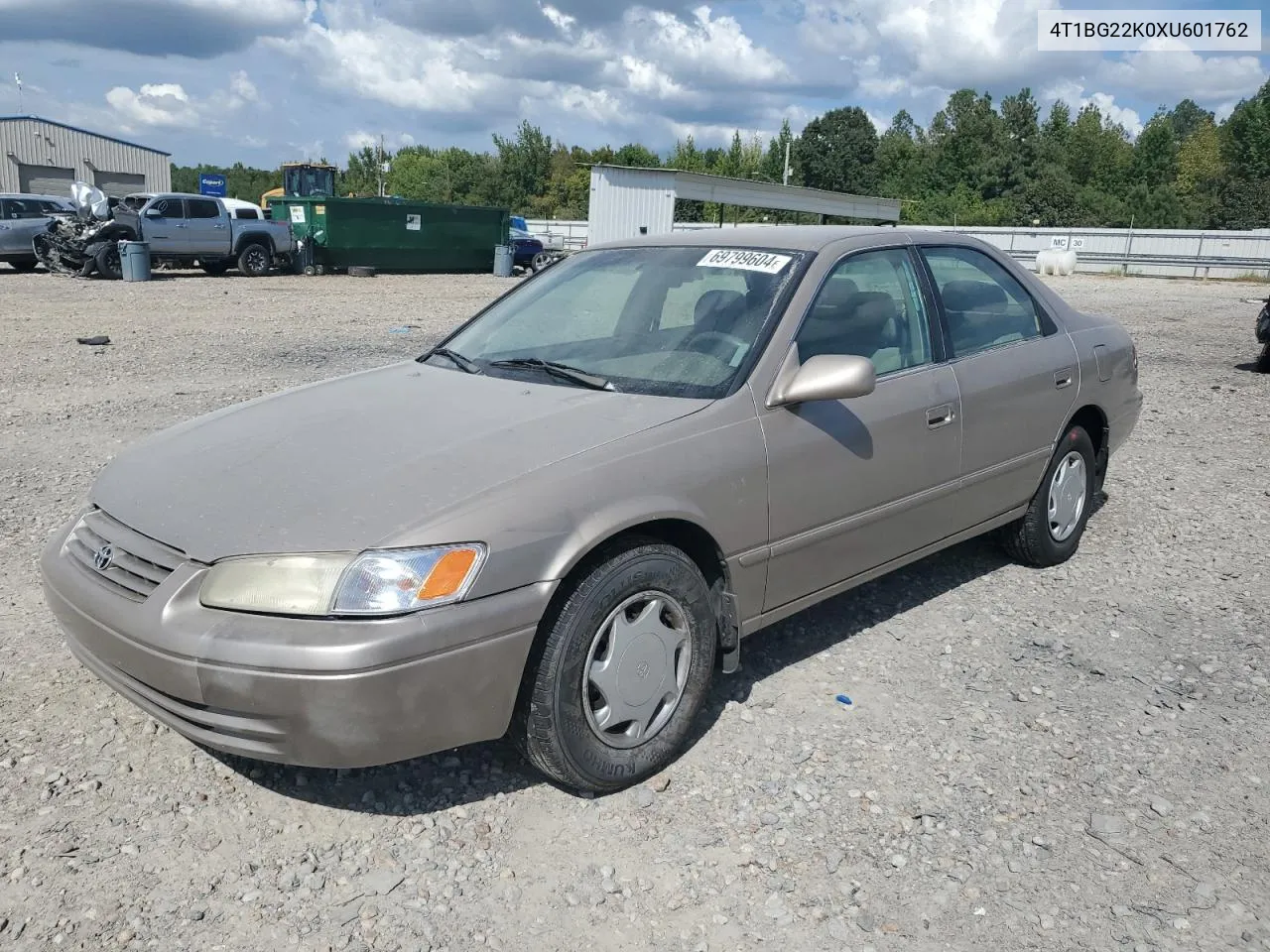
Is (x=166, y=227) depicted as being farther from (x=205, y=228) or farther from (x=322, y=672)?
(x=322, y=672)

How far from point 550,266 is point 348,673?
8.13ft

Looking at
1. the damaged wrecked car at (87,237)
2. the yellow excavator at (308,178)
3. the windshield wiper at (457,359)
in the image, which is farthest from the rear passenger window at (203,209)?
the windshield wiper at (457,359)

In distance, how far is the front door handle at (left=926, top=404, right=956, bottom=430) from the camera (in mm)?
3799

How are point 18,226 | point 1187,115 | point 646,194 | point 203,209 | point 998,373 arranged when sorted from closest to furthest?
point 998,373
point 18,226
point 203,209
point 646,194
point 1187,115

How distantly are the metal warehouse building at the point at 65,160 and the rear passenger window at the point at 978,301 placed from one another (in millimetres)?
50374

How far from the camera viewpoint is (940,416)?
12.6 feet

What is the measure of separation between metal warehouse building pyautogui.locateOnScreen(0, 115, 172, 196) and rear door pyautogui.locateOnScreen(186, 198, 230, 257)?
27.3 metres

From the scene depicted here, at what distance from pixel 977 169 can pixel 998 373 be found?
81.9 m

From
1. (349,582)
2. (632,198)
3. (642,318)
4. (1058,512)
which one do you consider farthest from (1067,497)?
(632,198)

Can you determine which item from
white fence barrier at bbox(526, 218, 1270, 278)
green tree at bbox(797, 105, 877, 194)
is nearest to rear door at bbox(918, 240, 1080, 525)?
white fence barrier at bbox(526, 218, 1270, 278)

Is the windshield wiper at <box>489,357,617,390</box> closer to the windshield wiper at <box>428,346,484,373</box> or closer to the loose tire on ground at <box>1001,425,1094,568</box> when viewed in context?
the windshield wiper at <box>428,346,484,373</box>

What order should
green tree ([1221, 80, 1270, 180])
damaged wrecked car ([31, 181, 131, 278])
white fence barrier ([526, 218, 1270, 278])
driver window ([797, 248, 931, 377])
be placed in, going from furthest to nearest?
green tree ([1221, 80, 1270, 180]) < white fence barrier ([526, 218, 1270, 278]) < damaged wrecked car ([31, 181, 131, 278]) < driver window ([797, 248, 931, 377])

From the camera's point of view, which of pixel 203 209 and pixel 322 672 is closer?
pixel 322 672

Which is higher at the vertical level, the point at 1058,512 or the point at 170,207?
the point at 170,207
